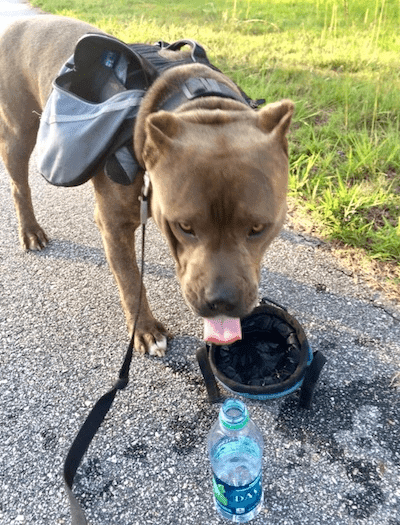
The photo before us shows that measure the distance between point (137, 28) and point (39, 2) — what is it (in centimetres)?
580

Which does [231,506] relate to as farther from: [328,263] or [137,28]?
[137,28]

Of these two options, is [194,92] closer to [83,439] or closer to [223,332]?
[223,332]

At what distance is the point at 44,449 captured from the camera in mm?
2064

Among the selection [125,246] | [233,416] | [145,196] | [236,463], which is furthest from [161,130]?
[236,463]

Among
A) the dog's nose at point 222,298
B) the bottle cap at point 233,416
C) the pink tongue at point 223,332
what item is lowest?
the bottle cap at point 233,416

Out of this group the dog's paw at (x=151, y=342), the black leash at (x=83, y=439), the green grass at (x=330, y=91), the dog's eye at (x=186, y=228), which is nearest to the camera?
the black leash at (x=83, y=439)

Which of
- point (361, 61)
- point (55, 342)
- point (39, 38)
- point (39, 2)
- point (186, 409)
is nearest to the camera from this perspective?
point (186, 409)

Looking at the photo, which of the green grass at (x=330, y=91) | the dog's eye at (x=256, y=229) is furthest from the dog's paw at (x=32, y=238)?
the dog's eye at (x=256, y=229)

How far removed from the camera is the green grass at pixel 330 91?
337 centimetres

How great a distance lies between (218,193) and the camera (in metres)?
1.67

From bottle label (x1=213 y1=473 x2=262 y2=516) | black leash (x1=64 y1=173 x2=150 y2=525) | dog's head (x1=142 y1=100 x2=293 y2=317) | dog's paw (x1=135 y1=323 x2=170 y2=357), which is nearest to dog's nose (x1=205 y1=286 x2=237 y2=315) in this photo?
dog's head (x1=142 y1=100 x2=293 y2=317)

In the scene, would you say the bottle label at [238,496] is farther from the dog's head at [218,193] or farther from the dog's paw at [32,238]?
the dog's paw at [32,238]

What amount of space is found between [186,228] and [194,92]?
27.3 inches

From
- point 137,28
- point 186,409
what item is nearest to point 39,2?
point 137,28
